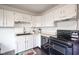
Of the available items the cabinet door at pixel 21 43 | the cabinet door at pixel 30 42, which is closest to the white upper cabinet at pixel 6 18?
the cabinet door at pixel 21 43

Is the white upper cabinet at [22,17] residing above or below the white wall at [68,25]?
above

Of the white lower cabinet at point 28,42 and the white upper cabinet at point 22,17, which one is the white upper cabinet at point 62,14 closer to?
the white upper cabinet at point 22,17

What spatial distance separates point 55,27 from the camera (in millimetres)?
1236

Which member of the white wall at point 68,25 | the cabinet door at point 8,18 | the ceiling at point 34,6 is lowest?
the white wall at point 68,25

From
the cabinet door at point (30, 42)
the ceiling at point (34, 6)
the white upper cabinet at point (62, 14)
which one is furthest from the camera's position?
the cabinet door at point (30, 42)

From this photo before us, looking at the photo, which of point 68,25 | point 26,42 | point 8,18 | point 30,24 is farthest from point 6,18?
point 68,25

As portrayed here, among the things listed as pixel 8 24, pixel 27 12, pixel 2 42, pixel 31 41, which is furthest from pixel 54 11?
pixel 2 42

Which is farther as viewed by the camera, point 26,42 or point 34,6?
point 26,42

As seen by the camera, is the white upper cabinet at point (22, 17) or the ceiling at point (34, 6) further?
the white upper cabinet at point (22, 17)

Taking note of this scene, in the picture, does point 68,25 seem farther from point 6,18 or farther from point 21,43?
point 6,18

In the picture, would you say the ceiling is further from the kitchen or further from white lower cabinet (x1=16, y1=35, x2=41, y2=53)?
white lower cabinet (x1=16, y1=35, x2=41, y2=53)

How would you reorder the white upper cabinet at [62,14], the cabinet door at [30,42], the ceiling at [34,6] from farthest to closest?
the cabinet door at [30,42]
the white upper cabinet at [62,14]
the ceiling at [34,6]

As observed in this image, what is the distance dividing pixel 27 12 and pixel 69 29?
2.40 ft
